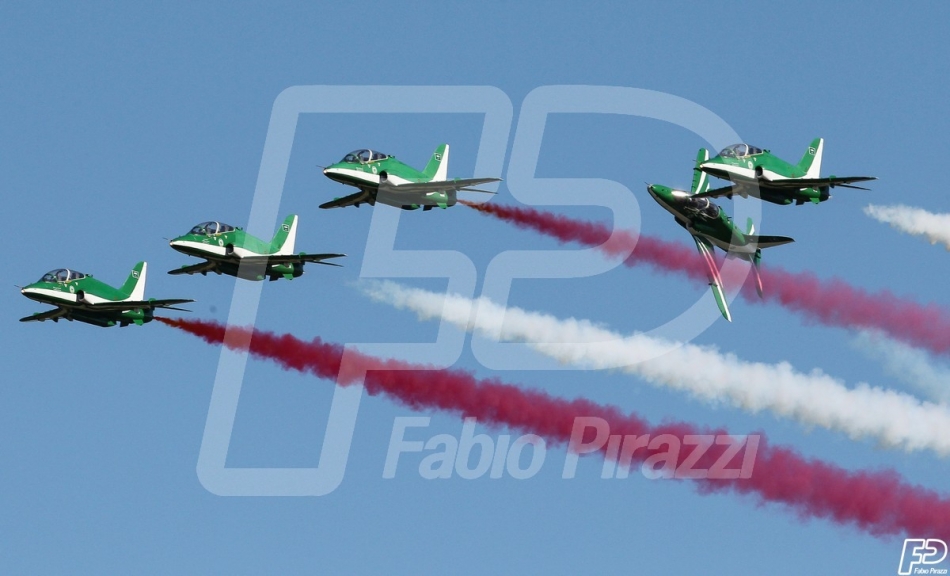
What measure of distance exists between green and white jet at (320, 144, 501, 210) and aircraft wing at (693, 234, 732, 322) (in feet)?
34.6

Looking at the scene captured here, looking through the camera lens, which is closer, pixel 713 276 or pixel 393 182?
pixel 393 182

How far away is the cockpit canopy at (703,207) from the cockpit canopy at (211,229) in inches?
793

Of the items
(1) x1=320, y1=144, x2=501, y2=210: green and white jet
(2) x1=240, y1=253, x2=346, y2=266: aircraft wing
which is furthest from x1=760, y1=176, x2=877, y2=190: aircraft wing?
(2) x1=240, y1=253, x2=346, y2=266: aircraft wing

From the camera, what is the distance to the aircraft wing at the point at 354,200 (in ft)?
319

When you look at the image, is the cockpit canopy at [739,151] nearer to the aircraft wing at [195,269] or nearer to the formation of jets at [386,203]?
the formation of jets at [386,203]

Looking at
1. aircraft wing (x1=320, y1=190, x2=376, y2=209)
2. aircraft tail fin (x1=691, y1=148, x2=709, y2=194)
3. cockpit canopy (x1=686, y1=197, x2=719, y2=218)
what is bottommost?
aircraft wing (x1=320, y1=190, x2=376, y2=209)

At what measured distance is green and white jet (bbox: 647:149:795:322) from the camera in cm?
9419

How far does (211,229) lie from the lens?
312 ft

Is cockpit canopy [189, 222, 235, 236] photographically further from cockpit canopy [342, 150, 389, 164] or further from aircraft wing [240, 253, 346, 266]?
cockpit canopy [342, 150, 389, 164]

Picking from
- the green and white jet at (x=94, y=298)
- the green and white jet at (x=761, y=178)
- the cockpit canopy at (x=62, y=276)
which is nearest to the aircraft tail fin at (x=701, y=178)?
the green and white jet at (x=761, y=178)

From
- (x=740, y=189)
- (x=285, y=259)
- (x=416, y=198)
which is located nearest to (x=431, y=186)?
(x=416, y=198)

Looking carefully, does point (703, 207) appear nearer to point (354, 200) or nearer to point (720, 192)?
point (720, 192)

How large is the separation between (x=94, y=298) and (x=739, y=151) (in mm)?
29104

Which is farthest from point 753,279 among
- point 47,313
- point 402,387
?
point 47,313
